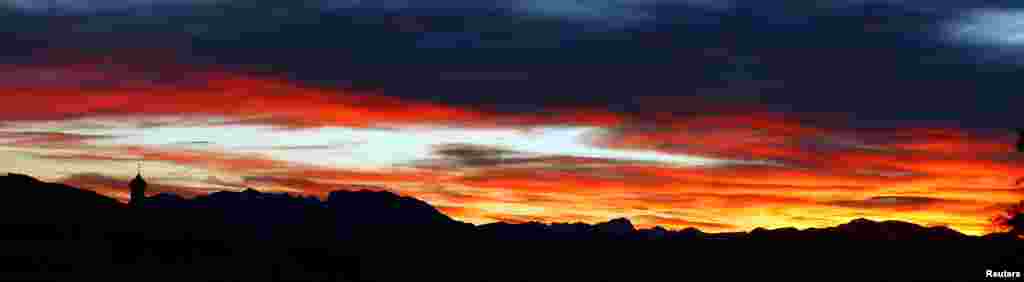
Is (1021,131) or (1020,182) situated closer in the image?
(1021,131)

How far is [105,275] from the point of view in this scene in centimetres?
19400

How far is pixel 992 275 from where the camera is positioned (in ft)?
392

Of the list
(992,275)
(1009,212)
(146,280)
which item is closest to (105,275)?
(146,280)

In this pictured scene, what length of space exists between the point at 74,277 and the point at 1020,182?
148 meters

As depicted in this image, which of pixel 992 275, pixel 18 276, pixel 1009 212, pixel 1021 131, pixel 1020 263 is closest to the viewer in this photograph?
pixel 1021 131

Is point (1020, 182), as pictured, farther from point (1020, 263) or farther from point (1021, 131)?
point (1020, 263)

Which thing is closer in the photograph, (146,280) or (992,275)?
(992,275)

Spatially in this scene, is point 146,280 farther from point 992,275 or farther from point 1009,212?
point 1009,212

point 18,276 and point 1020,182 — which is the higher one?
point 1020,182

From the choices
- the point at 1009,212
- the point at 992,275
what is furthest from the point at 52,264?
the point at 1009,212

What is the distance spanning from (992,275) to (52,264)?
5522 inches

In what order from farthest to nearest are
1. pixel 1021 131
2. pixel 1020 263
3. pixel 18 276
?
1. pixel 18 276
2. pixel 1020 263
3. pixel 1021 131

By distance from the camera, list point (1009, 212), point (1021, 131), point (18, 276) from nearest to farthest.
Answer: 1. point (1021, 131)
2. point (1009, 212)
3. point (18, 276)

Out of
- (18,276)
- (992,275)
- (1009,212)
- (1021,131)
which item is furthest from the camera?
(18,276)
